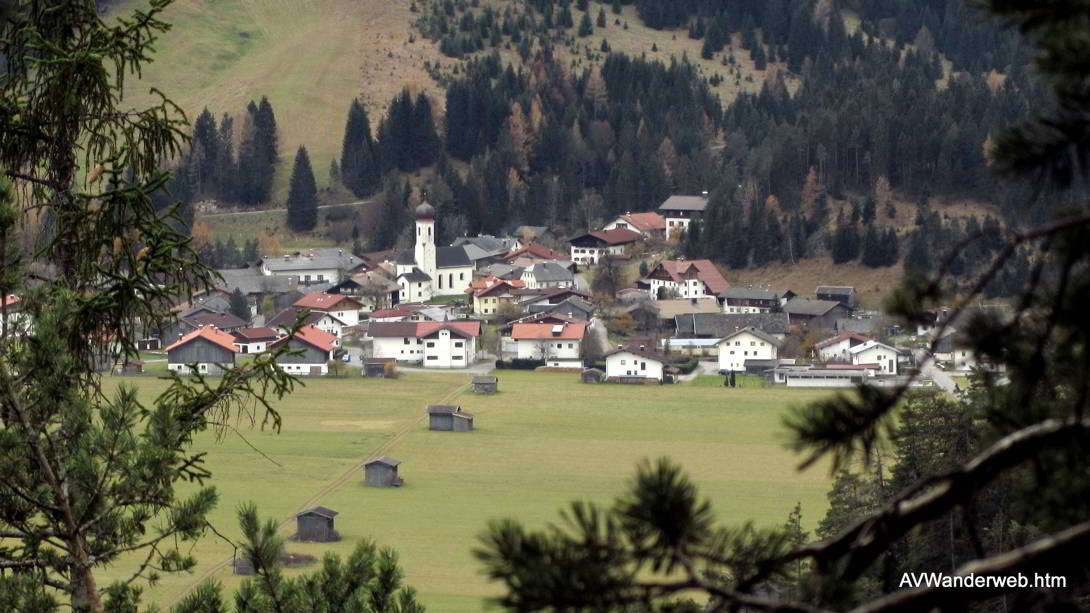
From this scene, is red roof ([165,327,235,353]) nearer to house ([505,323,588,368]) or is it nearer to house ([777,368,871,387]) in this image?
house ([505,323,588,368])

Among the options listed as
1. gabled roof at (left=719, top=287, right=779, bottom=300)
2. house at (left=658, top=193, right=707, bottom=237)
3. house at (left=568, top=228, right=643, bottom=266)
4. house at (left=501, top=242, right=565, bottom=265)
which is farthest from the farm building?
house at (left=658, top=193, right=707, bottom=237)

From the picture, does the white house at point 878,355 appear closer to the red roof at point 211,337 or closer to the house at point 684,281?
the house at point 684,281

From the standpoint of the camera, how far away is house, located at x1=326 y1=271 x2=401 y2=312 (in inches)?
2520

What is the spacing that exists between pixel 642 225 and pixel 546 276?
39.2 ft

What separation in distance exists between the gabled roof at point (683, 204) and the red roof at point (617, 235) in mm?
3860

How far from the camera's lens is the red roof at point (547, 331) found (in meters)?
52.1

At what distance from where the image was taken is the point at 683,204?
3088 inches

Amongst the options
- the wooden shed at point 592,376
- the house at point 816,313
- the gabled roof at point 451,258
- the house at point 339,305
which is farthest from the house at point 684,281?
the wooden shed at point 592,376

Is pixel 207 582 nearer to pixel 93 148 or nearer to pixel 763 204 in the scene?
pixel 93 148

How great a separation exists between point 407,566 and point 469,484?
26.0ft

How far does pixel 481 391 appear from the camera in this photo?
45.0 m

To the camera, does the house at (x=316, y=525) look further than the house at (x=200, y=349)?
No

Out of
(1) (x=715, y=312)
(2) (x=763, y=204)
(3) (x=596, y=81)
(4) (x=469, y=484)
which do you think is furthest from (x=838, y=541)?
(3) (x=596, y=81)

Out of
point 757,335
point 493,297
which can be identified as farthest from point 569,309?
point 757,335
